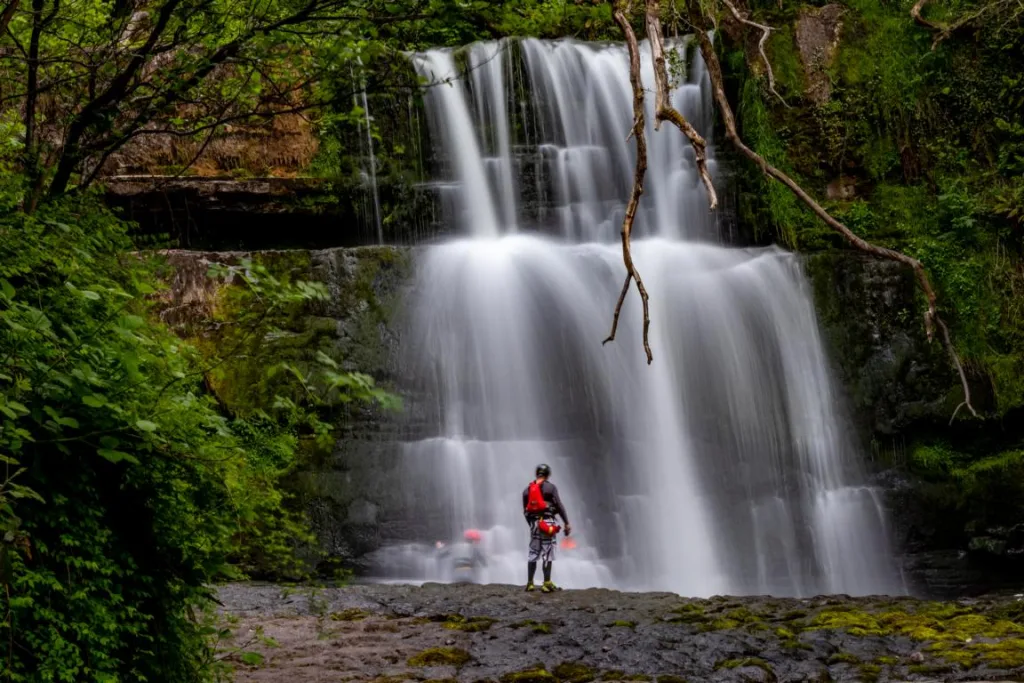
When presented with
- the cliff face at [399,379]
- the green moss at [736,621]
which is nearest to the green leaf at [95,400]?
the green moss at [736,621]

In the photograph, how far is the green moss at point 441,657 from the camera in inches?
269

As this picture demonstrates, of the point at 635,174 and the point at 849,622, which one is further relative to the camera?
the point at 849,622

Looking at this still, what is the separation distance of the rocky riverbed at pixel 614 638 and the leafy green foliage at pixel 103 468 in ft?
4.92

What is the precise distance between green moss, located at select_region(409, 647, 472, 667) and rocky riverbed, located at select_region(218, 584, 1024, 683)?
0.6 inches

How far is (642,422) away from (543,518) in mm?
3666

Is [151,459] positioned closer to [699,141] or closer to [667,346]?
[699,141]

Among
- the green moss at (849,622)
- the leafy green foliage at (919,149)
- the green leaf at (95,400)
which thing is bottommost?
the green moss at (849,622)

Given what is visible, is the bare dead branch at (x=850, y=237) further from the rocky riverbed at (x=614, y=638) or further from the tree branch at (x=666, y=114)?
the rocky riverbed at (x=614, y=638)

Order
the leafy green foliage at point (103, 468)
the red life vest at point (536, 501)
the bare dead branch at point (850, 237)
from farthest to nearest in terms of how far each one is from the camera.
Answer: the red life vest at point (536, 501)
the bare dead branch at point (850, 237)
the leafy green foliage at point (103, 468)

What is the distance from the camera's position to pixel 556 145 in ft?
56.5

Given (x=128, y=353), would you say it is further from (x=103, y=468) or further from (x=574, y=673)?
(x=574, y=673)

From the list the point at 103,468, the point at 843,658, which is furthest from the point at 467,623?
the point at 103,468

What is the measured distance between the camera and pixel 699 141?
3986 millimetres

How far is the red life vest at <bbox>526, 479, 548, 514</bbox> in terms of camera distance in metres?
9.84
